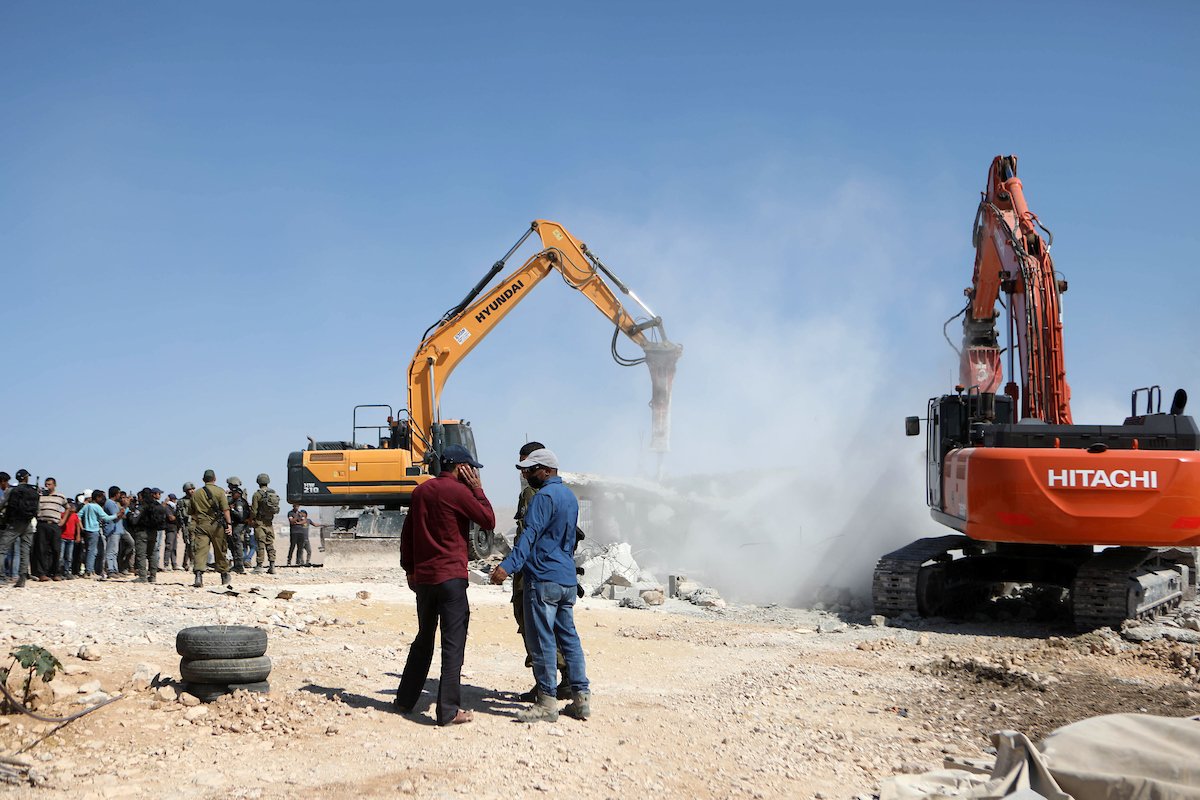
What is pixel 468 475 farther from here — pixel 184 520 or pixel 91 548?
pixel 184 520

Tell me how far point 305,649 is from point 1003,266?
966 centimetres

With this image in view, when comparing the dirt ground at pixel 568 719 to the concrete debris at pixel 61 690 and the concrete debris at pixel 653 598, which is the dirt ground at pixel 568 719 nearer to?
the concrete debris at pixel 61 690

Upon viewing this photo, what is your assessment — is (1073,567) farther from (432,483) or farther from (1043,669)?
(432,483)

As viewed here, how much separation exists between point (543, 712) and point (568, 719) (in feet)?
0.87

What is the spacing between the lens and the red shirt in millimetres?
6426

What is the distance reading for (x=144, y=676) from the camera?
687 cm

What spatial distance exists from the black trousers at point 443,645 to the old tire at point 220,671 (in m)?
0.96

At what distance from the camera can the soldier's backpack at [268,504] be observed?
17.6m

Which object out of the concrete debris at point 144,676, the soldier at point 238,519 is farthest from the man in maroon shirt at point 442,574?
the soldier at point 238,519

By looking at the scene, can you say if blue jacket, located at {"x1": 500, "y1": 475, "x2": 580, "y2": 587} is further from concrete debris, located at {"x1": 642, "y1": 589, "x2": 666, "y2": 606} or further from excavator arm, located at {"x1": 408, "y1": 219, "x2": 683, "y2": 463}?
excavator arm, located at {"x1": 408, "y1": 219, "x2": 683, "y2": 463}

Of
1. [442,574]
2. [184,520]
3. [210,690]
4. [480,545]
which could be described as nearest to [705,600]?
[480,545]

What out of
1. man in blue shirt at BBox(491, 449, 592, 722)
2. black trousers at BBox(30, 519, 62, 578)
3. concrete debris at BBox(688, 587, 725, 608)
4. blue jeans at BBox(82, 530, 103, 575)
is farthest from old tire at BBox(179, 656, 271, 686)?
blue jeans at BBox(82, 530, 103, 575)

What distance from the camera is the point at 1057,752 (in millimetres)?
4641

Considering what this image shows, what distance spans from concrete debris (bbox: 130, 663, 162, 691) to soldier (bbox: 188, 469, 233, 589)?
7403 millimetres
